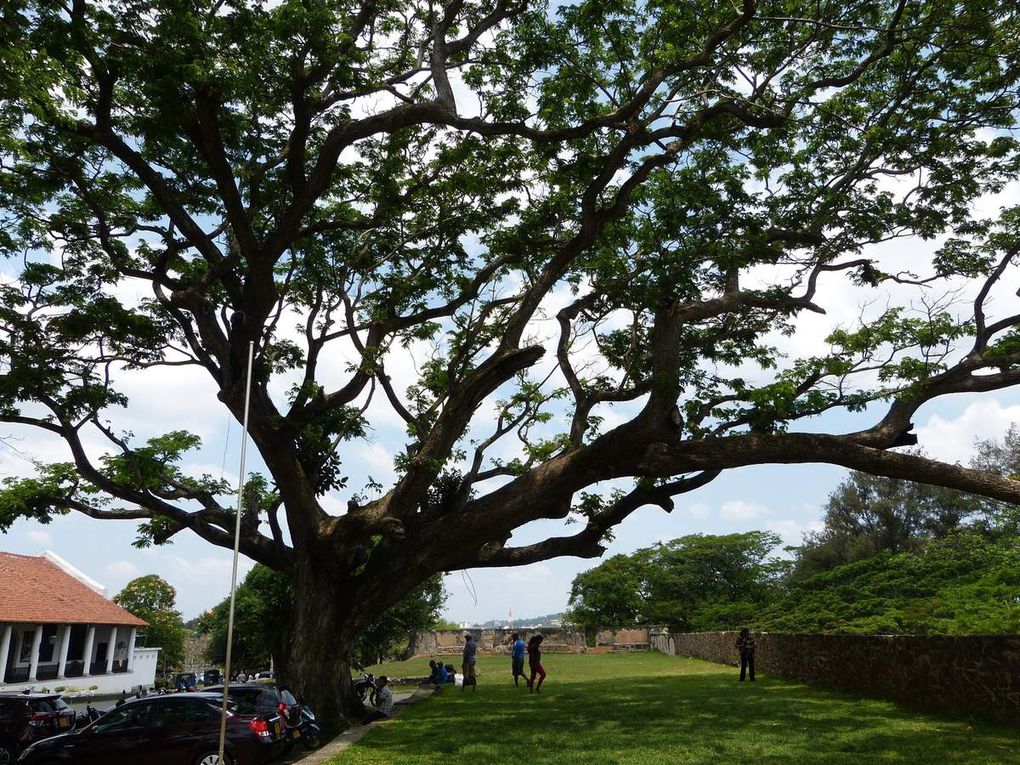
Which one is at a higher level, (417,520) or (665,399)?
(665,399)

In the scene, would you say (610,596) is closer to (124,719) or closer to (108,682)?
(108,682)

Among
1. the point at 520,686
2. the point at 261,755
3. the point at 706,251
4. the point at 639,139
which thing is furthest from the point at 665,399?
the point at 520,686

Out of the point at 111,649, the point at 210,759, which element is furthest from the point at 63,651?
the point at 210,759

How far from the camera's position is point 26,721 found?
13.0 metres

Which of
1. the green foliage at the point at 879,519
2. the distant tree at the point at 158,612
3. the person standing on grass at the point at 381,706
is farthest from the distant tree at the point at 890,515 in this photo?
the distant tree at the point at 158,612

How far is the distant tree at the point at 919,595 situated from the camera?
51.5 feet

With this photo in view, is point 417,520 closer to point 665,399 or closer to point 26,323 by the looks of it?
point 665,399

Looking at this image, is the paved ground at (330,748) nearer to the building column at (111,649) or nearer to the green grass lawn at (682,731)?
the green grass lawn at (682,731)

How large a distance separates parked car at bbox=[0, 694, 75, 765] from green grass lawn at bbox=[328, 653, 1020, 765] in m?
5.54

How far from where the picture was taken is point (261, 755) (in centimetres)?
1012

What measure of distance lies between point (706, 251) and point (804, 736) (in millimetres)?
7566

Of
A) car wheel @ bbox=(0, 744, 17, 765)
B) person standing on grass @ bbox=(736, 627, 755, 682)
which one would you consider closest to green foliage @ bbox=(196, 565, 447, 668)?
car wheel @ bbox=(0, 744, 17, 765)

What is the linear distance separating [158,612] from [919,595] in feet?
165

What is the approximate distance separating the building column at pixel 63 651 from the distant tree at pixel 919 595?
96.8 feet
